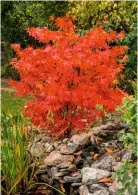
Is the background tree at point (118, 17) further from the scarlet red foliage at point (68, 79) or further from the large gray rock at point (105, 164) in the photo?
the large gray rock at point (105, 164)

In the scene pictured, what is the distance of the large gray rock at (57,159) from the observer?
608 centimetres

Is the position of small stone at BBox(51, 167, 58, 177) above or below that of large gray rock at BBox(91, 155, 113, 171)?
below

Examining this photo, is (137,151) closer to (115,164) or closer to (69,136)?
(115,164)

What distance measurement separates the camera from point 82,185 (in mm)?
5555

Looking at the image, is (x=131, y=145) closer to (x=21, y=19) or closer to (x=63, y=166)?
(x=63, y=166)

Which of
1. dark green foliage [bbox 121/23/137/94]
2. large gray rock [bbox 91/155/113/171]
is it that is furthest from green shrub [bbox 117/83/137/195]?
dark green foliage [bbox 121/23/137/94]

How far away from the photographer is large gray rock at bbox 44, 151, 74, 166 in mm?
6078

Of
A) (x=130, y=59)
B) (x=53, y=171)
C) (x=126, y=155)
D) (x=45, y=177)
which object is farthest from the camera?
(x=130, y=59)

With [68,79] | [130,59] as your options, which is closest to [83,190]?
[68,79]

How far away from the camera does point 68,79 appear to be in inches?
261

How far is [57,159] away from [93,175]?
847 millimetres

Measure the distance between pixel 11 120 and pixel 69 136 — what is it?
1508 millimetres

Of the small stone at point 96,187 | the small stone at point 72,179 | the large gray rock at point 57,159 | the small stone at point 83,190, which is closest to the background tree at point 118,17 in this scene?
the large gray rock at point 57,159

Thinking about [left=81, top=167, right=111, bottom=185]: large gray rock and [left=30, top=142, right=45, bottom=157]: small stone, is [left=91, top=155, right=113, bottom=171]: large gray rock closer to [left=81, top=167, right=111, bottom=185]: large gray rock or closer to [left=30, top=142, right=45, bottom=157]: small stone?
[left=81, top=167, right=111, bottom=185]: large gray rock
